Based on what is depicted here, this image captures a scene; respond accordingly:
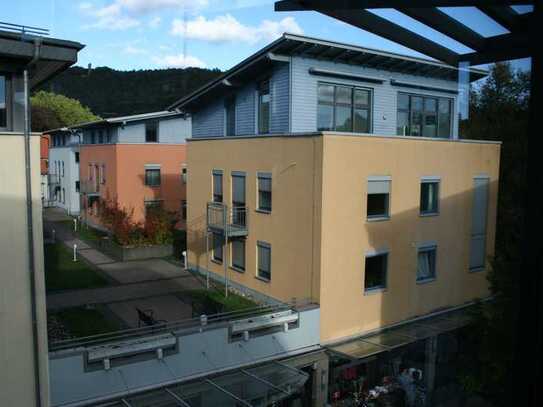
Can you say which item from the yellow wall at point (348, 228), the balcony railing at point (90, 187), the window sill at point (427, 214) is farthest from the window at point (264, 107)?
the balcony railing at point (90, 187)

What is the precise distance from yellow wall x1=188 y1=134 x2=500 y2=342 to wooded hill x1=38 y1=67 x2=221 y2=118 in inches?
191

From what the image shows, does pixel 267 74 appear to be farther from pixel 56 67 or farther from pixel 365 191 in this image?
pixel 56 67

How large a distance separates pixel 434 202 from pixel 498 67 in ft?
26.1

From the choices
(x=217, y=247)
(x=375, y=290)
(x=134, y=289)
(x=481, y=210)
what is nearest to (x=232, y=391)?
(x=375, y=290)

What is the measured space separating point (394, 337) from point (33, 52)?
615 cm

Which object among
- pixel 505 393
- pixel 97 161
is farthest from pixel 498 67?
pixel 97 161

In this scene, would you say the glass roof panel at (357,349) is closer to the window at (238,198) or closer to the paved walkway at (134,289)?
the paved walkway at (134,289)

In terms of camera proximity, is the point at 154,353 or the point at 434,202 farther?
the point at 434,202

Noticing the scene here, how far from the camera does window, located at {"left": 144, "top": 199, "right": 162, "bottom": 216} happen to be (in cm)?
1489

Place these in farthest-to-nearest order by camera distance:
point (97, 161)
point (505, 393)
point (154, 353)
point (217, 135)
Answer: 1. point (97, 161)
2. point (217, 135)
3. point (154, 353)
4. point (505, 393)

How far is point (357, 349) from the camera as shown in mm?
7293

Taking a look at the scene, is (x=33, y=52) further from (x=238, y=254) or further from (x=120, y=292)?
(x=120, y=292)

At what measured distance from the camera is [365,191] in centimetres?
802

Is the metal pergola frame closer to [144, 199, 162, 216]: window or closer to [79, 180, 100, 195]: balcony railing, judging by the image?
[144, 199, 162, 216]: window
